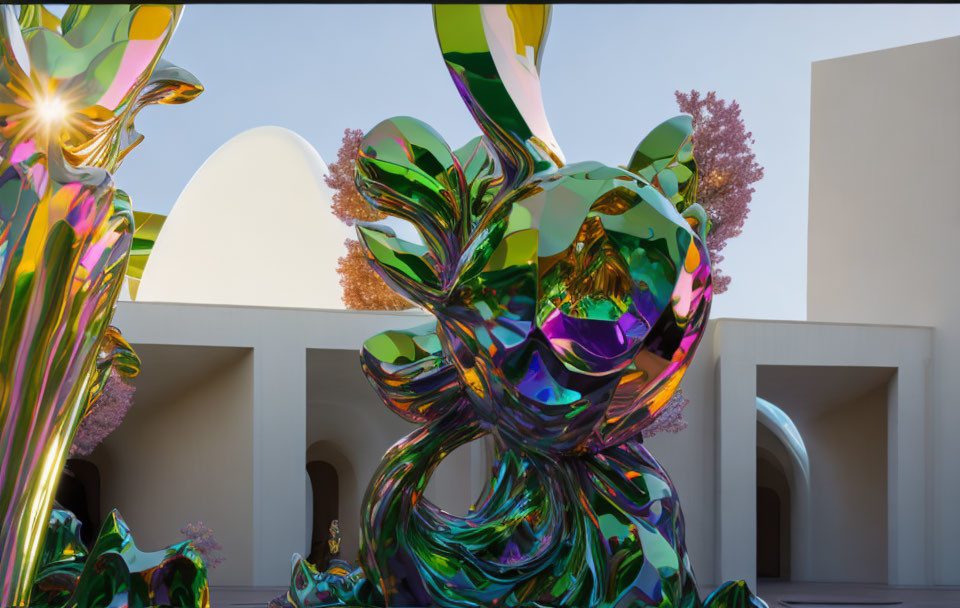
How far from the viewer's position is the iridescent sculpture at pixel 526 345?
110 inches

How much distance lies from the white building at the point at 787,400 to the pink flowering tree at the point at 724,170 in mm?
1424

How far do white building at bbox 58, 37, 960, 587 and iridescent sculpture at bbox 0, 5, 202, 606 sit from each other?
29.5 ft

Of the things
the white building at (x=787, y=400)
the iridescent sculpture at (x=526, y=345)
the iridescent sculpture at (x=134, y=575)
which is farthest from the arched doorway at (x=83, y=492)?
the iridescent sculpture at (x=134, y=575)

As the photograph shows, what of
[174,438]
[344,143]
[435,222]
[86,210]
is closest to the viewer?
[86,210]

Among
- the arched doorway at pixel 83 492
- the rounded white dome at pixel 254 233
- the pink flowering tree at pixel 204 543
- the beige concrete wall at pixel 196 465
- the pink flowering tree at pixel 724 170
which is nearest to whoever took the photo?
the pink flowering tree at pixel 204 543

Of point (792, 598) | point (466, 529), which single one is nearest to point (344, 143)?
point (792, 598)

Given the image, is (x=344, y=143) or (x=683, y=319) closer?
(x=683, y=319)

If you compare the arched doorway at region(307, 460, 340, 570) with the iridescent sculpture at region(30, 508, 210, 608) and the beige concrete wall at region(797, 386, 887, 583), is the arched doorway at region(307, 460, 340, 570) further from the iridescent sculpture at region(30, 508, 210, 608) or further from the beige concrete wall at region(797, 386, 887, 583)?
the iridescent sculpture at region(30, 508, 210, 608)

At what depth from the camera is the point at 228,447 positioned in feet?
38.8

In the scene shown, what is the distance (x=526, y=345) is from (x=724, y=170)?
473 inches

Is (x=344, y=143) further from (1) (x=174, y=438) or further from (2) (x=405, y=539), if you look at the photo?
(2) (x=405, y=539)

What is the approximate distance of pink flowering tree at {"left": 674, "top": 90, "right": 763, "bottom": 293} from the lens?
14.1 meters

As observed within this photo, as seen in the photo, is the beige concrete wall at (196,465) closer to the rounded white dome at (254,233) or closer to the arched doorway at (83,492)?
the arched doorway at (83,492)

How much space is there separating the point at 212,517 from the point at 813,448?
8678 millimetres
